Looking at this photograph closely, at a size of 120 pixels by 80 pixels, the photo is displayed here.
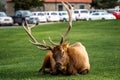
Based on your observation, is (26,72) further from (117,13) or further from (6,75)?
(117,13)

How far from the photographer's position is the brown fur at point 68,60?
37.0 ft

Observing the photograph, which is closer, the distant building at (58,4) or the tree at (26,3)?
the tree at (26,3)

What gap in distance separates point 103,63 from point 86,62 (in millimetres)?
2973

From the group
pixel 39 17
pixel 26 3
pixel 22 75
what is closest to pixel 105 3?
pixel 26 3

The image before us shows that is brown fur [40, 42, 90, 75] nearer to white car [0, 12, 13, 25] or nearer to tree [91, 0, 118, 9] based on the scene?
white car [0, 12, 13, 25]

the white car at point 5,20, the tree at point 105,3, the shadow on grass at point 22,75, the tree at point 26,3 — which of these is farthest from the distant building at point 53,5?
the shadow on grass at point 22,75

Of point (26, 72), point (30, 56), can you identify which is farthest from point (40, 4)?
point (26, 72)

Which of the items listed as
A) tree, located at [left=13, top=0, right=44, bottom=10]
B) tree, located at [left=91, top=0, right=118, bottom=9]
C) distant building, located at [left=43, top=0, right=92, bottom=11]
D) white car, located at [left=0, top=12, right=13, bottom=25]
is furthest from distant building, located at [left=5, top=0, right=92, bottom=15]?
white car, located at [left=0, top=12, right=13, bottom=25]

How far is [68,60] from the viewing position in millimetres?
11594

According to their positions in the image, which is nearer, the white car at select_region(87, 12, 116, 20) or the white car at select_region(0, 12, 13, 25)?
the white car at select_region(0, 12, 13, 25)

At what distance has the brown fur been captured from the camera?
11.3 meters

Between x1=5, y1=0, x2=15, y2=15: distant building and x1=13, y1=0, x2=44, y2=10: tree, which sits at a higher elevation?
x1=13, y1=0, x2=44, y2=10: tree

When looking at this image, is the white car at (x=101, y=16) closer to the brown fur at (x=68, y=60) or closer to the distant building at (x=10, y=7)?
the distant building at (x=10, y=7)

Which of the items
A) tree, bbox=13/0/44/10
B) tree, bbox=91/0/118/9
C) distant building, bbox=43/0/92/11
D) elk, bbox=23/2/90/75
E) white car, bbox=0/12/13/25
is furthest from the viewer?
tree, bbox=91/0/118/9
